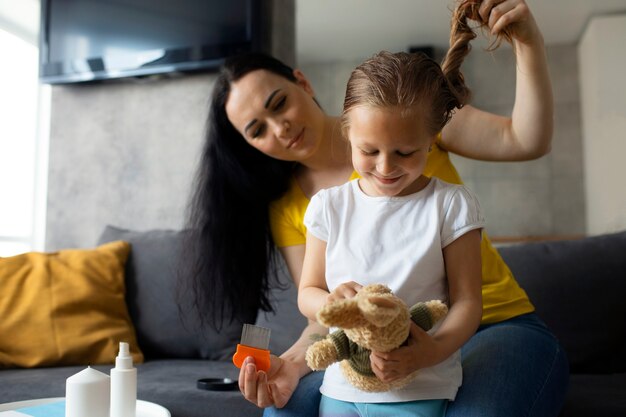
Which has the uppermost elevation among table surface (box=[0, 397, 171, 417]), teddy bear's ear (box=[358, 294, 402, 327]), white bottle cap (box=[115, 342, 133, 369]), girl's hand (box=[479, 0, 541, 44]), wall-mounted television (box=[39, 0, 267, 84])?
wall-mounted television (box=[39, 0, 267, 84])

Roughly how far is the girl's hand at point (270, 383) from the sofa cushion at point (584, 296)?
0.87 meters

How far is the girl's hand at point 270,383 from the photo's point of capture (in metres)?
1.05

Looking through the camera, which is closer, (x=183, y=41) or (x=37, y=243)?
(x=183, y=41)

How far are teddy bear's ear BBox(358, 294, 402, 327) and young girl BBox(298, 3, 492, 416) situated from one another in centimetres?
10

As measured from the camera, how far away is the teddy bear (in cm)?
81

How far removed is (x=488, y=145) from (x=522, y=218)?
1914 mm

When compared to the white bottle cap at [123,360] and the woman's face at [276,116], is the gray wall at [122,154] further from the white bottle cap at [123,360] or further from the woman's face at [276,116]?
the white bottle cap at [123,360]

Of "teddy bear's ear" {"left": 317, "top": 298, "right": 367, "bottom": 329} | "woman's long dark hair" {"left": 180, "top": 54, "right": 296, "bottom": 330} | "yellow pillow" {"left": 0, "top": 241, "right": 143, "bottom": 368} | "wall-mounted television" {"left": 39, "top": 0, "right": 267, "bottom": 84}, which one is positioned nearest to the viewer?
"teddy bear's ear" {"left": 317, "top": 298, "right": 367, "bottom": 329}

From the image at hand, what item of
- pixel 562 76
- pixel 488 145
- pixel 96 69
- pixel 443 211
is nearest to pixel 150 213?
pixel 96 69

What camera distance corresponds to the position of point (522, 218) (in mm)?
3176

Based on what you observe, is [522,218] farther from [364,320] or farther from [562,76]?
[364,320]

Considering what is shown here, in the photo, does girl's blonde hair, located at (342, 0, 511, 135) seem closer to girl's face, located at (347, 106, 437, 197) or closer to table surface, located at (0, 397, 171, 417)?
girl's face, located at (347, 106, 437, 197)

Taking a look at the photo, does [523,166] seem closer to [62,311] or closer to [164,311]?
[164,311]

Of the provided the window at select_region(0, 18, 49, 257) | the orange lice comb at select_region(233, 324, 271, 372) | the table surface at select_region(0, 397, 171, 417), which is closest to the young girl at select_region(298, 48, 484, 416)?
the orange lice comb at select_region(233, 324, 271, 372)
